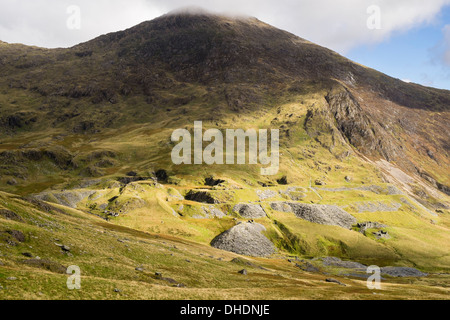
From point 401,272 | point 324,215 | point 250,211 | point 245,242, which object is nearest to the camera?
point 401,272

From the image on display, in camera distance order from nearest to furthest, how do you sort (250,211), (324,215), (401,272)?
(401,272) < (250,211) < (324,215)

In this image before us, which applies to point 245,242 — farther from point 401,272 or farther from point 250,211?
point 401,272

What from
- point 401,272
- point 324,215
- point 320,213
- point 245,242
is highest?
point 320,213

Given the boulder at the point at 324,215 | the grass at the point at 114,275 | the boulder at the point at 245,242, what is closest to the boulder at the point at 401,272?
the boulder at the point at 324,215

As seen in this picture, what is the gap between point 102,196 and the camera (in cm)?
14312

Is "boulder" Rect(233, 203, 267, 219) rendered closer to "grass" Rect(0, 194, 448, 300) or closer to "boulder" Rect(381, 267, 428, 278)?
"boulder" Rect(381, 267, 428, 278)

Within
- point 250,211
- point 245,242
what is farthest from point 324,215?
point 245,242

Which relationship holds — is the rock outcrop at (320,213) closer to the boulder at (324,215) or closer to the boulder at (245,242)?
the boulder at (324,215)

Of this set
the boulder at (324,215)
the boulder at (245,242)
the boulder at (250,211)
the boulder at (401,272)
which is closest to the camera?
the boulder at (401,272)

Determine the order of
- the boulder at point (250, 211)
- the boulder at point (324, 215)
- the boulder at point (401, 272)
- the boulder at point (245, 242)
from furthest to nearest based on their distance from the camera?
the boulder at point (324, 215)
the boulder at point (250, 211)
the boulder at point (245, 242)
the boulder at point (401, 272)

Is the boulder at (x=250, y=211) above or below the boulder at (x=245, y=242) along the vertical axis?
above

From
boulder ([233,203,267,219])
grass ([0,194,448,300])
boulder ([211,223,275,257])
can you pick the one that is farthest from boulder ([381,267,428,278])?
grass ([0,194,448,300])
